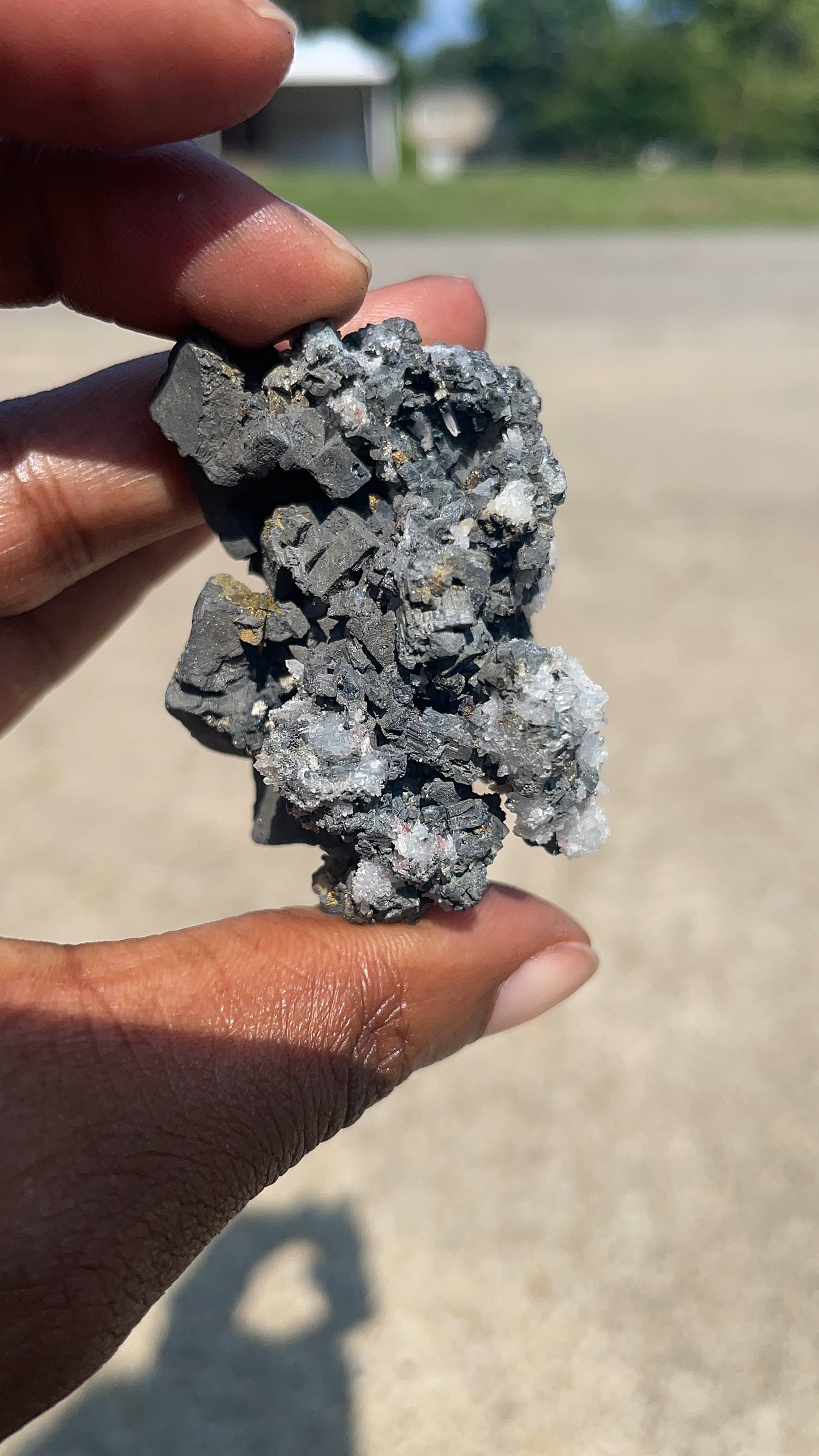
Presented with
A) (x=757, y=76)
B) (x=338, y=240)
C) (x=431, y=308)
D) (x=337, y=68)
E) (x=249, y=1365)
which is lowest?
(x=249, y=1365)

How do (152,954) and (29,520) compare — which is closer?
(152,954)

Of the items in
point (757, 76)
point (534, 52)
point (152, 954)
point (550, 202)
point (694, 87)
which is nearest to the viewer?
point (152, 954)

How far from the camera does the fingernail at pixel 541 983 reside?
7.13 ft

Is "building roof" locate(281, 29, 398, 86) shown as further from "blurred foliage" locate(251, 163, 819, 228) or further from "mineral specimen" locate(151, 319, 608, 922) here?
"mineral specimen" locate(151, 319, 608, 922)

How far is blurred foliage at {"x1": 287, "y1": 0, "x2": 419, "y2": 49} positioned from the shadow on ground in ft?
115

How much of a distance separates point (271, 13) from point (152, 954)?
163cm

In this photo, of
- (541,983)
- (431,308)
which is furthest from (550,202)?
(541,983)

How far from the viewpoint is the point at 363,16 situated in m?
34.0

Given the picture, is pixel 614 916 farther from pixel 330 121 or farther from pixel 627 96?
pixel 627 96

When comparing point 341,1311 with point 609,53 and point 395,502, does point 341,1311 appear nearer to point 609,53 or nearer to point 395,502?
point 395,502

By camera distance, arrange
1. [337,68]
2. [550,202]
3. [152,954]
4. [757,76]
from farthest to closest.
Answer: [757,76] → [337,68] → [550,202] → [152,954]

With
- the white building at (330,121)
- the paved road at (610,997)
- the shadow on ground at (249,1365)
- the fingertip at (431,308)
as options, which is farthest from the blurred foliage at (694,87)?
the shadow on ground at (249,1365)

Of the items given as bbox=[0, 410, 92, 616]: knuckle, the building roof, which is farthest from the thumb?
the building roof

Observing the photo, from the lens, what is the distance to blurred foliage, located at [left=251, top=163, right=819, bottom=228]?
18625 mm
